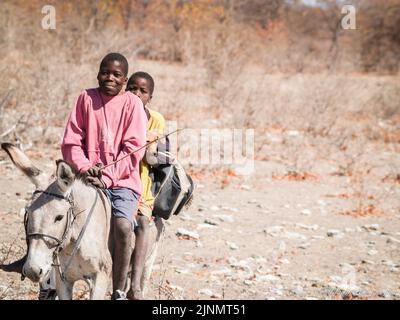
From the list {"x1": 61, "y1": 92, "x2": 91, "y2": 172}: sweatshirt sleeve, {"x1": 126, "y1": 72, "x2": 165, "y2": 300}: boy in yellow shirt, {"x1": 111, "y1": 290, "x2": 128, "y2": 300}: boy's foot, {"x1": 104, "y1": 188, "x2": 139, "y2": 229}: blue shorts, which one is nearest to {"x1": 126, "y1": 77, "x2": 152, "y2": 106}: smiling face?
{"x1": 126, "y1": 72, "x2": 165, "y2": 300}: boy in yellow shirt

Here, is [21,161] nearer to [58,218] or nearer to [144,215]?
[58,218]

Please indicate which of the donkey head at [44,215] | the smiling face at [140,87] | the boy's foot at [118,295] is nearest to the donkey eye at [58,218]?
the donkey head at [44,215]

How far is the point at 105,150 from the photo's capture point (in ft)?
9.98

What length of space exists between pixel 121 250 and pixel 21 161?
77 centimetres

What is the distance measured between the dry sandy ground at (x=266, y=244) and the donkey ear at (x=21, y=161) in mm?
1352

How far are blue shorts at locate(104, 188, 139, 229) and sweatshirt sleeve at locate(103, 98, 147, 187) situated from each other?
0.06 meters

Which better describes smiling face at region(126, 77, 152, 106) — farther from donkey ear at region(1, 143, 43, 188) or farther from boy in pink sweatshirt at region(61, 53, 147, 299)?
donkey ear at region(1, 143, 43, 188)

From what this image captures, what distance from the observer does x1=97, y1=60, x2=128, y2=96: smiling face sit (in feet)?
10.1

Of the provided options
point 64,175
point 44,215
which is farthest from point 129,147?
point 44,215

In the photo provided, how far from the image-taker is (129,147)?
3035 millimetres

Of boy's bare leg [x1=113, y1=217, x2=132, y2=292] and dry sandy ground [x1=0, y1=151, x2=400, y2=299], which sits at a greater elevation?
boy's bare leg [x1=113, y1=217, x2=132, y2=292]

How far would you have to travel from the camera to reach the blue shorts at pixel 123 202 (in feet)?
9.72

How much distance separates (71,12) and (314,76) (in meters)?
7.23
